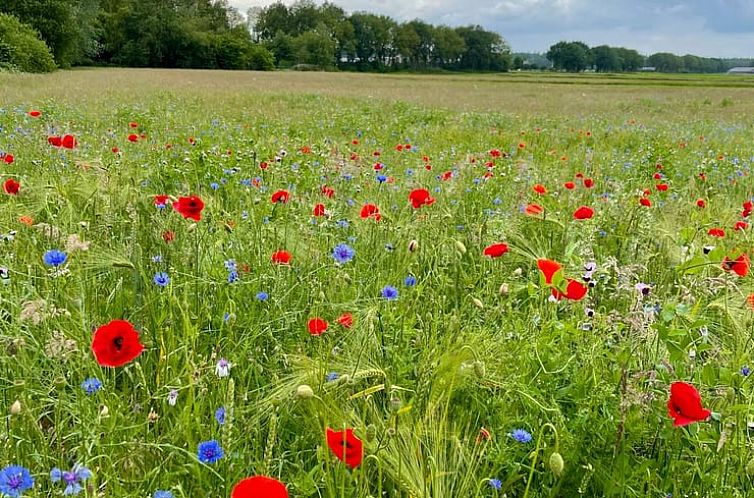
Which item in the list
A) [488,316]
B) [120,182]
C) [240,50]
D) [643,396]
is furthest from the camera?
[240,50]

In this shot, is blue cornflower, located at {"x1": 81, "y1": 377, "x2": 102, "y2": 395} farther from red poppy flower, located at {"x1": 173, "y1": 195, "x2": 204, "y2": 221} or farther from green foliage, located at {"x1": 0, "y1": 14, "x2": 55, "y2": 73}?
green foliage, located at {"x1": 0, "y1": 14, "x2": 55, "y2": 73}

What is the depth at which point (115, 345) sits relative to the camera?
1361 mm

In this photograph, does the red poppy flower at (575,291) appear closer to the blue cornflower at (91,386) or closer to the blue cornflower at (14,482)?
the blue cornflower at (91,386)

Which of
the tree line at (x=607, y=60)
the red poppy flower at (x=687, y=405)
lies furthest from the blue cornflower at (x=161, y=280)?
the tree line at (x=607, y=60)

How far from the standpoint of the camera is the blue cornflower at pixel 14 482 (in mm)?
1119

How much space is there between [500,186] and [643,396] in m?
3.36

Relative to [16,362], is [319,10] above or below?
above

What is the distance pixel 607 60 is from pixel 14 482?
453ft

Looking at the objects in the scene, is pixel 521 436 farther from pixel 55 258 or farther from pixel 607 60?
pixel 607 60

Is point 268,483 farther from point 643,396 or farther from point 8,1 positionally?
point 8,1

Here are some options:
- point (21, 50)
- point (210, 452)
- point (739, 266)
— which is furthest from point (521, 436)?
point (21, 50)

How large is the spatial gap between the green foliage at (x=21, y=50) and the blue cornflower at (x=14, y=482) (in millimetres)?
33748

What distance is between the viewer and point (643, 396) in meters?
1.62

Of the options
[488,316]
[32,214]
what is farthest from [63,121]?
[488,316]
